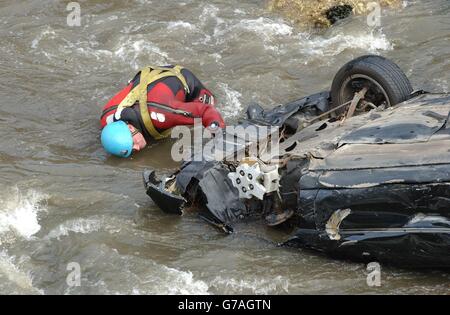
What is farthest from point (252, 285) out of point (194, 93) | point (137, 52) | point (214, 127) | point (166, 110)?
point (137, 52)

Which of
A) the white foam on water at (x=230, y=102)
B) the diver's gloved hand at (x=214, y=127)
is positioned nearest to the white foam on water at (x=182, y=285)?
the diver's gloved hand at (x=214, y=127)

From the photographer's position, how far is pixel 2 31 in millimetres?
11289

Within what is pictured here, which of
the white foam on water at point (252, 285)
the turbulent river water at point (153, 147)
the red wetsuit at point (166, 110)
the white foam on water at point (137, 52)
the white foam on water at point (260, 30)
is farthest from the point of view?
the white foam on water at point (260, 30)

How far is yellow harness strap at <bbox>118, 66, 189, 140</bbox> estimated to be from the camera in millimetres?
7691

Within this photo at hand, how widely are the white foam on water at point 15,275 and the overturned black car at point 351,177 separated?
126 cm

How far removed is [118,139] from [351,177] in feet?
10.3

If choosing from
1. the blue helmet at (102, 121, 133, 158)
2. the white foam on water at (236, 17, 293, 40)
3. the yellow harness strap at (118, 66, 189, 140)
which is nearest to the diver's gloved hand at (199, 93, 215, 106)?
the yellow harness strap at (118, 66, 189, 140)

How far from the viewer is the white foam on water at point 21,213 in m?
6.25

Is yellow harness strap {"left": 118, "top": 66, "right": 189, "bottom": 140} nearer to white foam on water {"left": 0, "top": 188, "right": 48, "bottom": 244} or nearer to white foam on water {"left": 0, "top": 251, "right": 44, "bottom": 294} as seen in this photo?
white foam on water {"left": 0, "top": 188, "right": 48, "bottom": 244}

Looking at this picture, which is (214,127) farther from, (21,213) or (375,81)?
(21,213)

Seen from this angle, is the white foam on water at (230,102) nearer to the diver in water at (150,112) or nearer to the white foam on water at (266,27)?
the diver in water at (150,112)

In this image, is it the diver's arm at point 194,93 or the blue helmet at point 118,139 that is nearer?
the blue helmet at point 118,139
